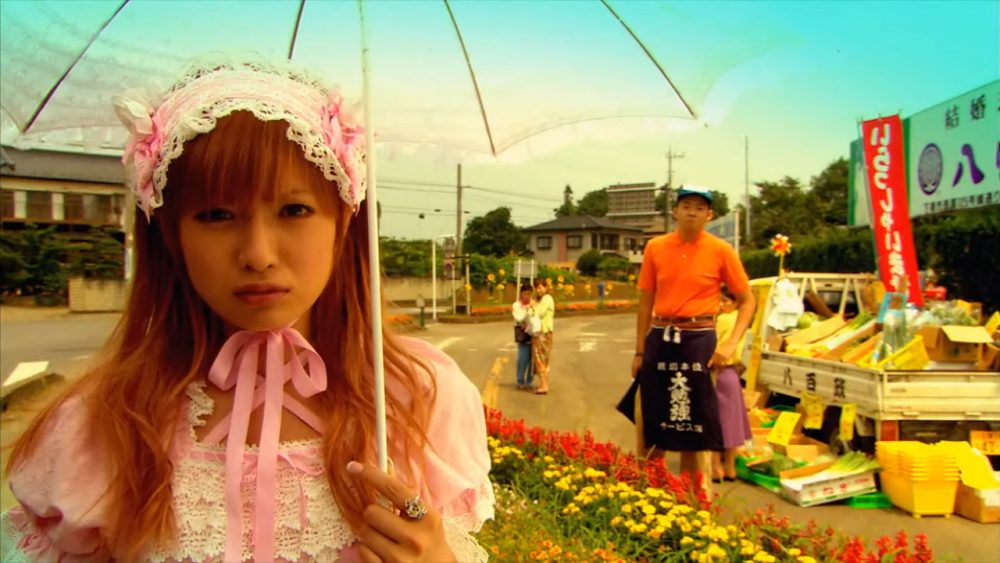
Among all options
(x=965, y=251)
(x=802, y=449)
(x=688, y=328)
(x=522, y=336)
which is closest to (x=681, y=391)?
(x=688, y=328)

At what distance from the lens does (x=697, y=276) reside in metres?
4.01

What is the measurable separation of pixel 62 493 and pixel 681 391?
3439 mm

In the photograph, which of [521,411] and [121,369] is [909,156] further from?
[121,369]

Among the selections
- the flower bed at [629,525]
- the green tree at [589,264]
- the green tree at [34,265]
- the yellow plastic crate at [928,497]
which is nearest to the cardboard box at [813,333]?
the yellow plastic crate at [928,497]

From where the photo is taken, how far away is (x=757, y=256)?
83.9 ft

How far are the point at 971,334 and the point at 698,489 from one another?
95.1 inches

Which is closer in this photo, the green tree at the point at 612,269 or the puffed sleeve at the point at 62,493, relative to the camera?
the puffed sleeve at the point at 62,493

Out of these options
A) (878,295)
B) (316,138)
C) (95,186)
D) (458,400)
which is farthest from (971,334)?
(95,186)

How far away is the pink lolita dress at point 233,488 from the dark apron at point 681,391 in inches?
117

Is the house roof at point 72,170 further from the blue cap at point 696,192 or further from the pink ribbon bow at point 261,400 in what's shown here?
the pink ribbon bow at point 261,400

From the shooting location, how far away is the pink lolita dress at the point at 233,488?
43.9 inches

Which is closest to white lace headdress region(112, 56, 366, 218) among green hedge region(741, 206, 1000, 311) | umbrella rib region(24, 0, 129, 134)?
umbrella rib region(24, 0, 129, 134)

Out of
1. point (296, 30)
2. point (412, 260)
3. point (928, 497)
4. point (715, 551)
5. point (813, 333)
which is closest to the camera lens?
point (296, 30)

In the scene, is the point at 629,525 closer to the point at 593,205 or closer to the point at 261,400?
the point at 261,400
